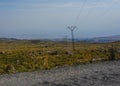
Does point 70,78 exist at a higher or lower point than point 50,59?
higher

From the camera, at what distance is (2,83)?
17500mm

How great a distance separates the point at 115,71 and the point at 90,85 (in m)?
4.69

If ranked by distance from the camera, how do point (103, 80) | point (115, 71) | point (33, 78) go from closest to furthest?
point (103, 80) < point (33, 78) < point (115, 71)

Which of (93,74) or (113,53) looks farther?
(113,53)

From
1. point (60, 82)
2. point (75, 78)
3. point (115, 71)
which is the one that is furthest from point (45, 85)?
point (115, 71)

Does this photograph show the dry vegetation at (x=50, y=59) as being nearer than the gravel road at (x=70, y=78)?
No

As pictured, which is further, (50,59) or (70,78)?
(50,59)

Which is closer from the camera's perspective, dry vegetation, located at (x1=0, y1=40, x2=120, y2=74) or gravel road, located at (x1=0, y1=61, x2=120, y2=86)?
gravel road, located at (x1=0, y1=61, x2=120, y2=86)

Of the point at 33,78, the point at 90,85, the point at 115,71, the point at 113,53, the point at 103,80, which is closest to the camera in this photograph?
the point at 90,85

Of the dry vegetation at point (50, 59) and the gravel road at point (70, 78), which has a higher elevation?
the gravel road at point (70, 78)

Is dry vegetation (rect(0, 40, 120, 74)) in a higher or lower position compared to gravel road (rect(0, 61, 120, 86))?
lower

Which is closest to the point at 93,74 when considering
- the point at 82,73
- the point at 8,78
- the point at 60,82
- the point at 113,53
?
the point at 82,73

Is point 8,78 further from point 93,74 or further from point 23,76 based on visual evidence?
point 93,74

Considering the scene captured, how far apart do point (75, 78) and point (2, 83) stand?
360 centimetres
